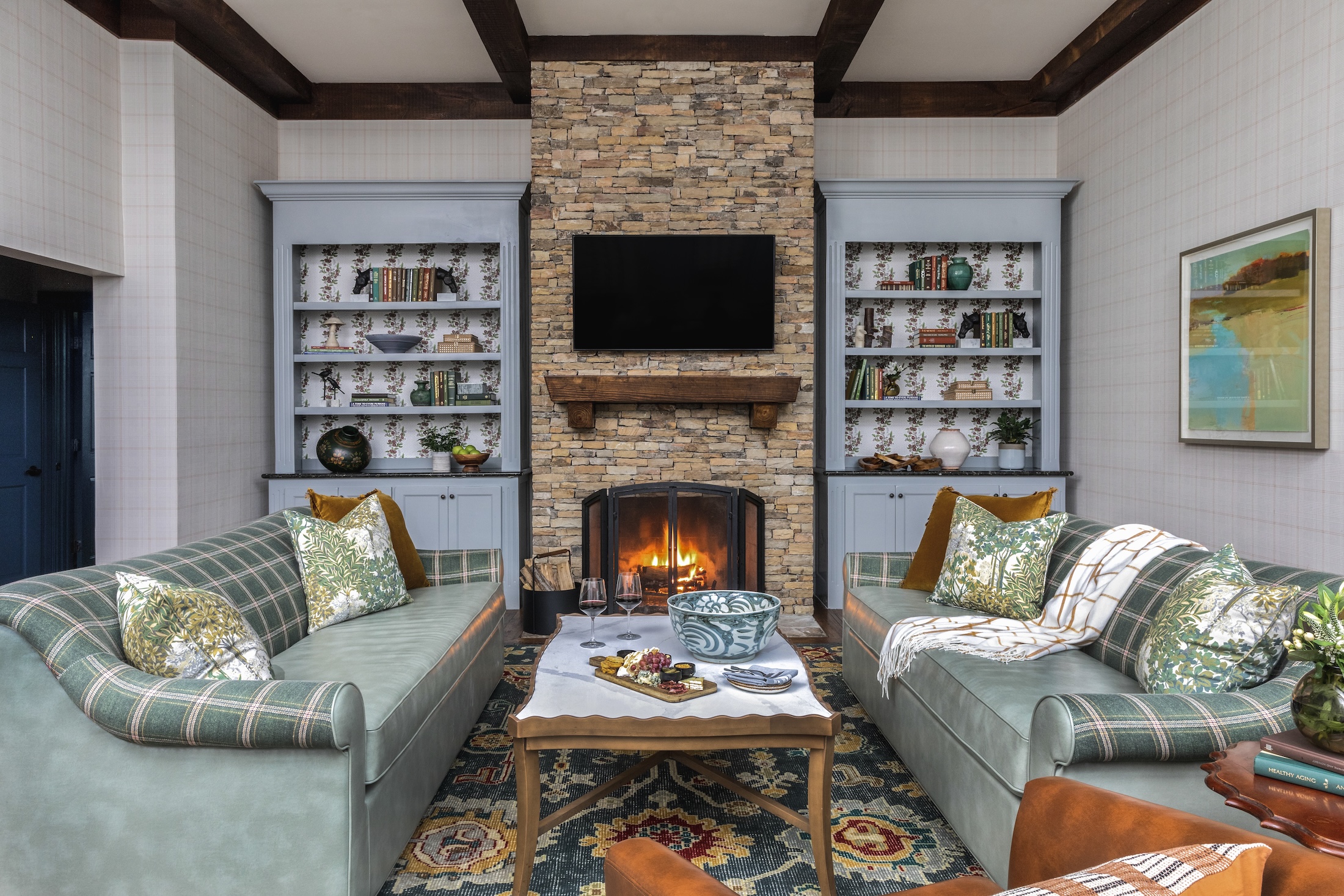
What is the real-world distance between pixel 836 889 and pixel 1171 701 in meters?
0.88

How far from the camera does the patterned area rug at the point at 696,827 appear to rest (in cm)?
198

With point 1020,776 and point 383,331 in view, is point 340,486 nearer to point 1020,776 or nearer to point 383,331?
point 383,331

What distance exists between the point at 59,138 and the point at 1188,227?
17.6 ft

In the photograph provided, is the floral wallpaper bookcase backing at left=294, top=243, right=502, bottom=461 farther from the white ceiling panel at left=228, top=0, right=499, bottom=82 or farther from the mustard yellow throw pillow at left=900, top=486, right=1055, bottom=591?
the mustard yellow throw pillow at left=900, top=486, right=1055, bottom=591

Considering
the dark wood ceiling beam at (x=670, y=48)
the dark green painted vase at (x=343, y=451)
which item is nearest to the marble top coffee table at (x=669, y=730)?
the dark green painted vase at (x=343, y=451)

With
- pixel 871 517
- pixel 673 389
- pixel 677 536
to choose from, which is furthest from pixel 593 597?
pixel 871 517

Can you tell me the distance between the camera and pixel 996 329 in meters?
5.25

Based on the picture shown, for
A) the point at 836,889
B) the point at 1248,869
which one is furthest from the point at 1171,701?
the point at 1248,869

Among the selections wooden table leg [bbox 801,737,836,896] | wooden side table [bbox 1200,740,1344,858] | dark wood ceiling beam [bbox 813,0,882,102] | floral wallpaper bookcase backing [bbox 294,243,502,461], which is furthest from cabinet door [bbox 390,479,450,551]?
wooden side table [bbox 1200,740,1344,858]

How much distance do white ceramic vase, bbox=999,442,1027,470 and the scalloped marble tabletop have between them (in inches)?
131

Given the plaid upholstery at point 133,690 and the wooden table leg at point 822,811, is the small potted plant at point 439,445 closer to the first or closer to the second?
the plaid upholstery at point 133,690

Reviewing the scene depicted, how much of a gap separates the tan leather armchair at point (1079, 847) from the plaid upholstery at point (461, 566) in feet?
8.33

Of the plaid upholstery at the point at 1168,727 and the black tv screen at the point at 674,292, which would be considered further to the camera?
the black tv screen at the point at 674,292

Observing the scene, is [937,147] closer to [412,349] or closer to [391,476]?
[412,349]
